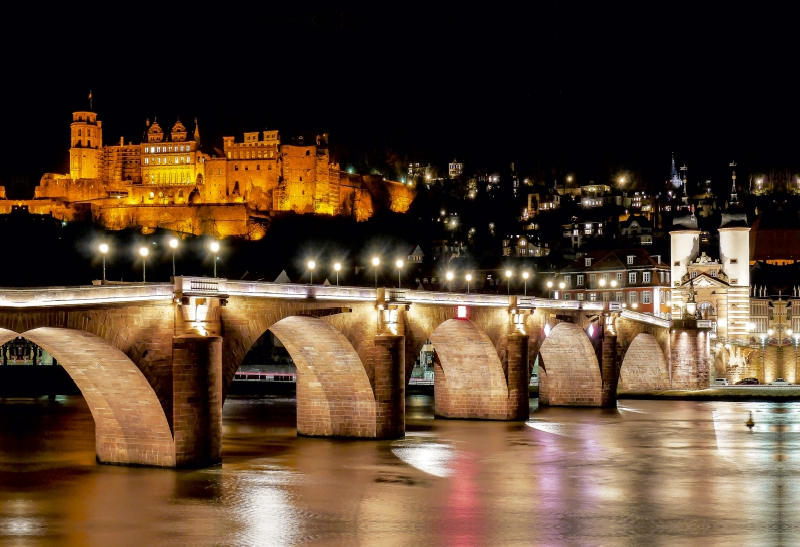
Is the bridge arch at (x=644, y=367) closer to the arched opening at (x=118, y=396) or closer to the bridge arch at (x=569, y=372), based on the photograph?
the bridge arch at (x=569, y=372)

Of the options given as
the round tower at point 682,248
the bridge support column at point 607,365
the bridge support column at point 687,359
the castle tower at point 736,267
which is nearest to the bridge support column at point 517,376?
the bridge support column at point 607,365

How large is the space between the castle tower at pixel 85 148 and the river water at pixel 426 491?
121 metres

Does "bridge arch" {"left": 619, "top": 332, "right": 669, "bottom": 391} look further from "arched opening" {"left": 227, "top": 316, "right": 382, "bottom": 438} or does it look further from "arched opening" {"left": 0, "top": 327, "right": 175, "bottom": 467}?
"arched opening" {"left": 0, "top": 327, "right": 175, "bottom": 467}

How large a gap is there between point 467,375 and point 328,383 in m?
11.7

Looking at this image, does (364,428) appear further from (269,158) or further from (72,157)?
(72,157)

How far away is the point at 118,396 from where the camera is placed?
33.5 m

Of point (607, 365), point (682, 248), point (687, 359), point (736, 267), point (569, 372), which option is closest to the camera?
point (607, 365)

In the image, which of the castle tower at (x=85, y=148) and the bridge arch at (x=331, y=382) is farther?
the castle tower at (x=85, y=148)

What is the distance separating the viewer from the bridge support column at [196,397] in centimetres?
3325

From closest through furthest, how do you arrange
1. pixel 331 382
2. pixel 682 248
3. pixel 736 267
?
pixel 331 382 → pixel 736 267 → pixel 682 248

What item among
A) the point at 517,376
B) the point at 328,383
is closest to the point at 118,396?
the point at 328,383

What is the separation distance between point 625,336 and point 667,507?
37.6 m

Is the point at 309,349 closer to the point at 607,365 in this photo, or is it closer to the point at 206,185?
the point at 607,365

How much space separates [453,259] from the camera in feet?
421
